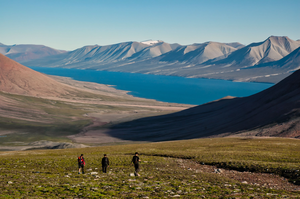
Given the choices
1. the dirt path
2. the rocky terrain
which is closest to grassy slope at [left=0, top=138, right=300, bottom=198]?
the dirt path

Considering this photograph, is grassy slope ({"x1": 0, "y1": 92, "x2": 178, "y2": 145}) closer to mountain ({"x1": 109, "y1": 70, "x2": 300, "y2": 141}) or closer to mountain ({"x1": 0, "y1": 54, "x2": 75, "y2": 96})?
mountain ({"x1": 0, "y1": 54, "x2": 75, "y2": 96})

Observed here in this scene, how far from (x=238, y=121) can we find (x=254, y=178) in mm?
66184

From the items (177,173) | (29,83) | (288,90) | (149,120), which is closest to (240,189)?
(177,173)

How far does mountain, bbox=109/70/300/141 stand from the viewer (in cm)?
6831

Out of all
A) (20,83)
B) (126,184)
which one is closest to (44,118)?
(20,83)

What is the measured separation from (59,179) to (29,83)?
7433 inches

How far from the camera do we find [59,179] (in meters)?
18.7

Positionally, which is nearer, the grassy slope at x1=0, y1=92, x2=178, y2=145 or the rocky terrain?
the rocky terrain

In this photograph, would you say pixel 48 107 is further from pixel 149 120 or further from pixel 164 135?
pixel 164 135

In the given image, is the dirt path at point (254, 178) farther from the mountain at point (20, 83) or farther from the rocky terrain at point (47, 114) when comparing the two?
the mountain at point (20, 83)

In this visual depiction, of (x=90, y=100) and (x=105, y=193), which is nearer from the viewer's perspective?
(x=105, y=193)

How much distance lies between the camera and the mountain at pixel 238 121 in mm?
68312

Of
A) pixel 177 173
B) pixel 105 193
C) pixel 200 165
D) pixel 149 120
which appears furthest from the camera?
pixel 149 120

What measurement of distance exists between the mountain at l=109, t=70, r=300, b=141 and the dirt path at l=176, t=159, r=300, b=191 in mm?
43285
